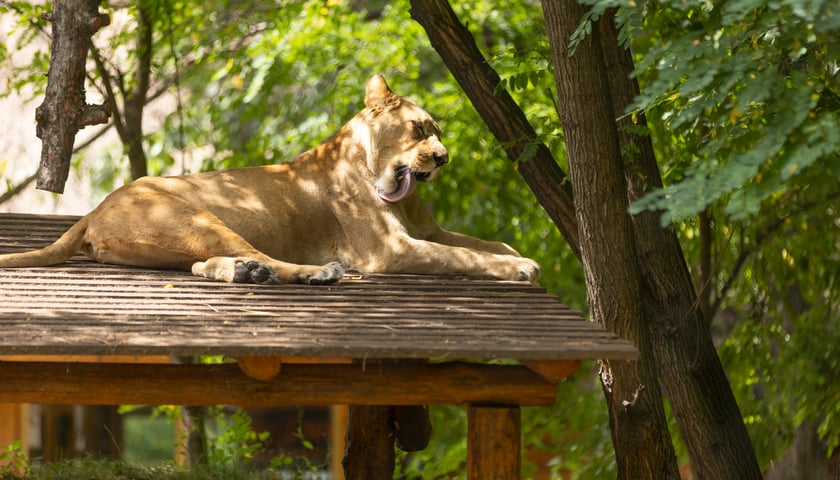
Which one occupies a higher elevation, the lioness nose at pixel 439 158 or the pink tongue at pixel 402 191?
the lioness nose at pixel 439 158

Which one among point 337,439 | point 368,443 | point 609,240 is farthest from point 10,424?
point 609,240

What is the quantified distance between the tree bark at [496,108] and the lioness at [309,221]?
518 millimetres

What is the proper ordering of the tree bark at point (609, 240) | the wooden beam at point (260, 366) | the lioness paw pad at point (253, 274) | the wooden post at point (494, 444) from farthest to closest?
the tree bark at point (609, 240) < the lioness paw pad at point (253, 274) < the wooden post at point (494, 444) < the wooden beam at point (260, 366)

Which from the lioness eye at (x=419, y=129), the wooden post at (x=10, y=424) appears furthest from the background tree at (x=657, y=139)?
the wooden post at (x=10, y=424)

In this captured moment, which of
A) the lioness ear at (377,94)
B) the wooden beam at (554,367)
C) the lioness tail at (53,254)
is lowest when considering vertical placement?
the wooden beam at (554,367)

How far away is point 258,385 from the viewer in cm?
533

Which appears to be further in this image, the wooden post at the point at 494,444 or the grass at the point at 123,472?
the grass at the point at 123,472

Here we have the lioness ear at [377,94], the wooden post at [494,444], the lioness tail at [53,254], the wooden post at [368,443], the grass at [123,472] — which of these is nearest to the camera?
the wooden post at [494,444]

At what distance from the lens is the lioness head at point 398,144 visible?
20.9ft

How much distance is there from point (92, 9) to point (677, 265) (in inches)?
150

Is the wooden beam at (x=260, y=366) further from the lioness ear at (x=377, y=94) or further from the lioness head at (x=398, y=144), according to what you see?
the lioness ear at (x=377, y=94)

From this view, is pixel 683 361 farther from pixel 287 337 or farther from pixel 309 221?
pixel 287 337

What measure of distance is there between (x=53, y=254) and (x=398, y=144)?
1.98m

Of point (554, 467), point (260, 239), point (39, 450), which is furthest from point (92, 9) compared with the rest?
point (39, 450)
